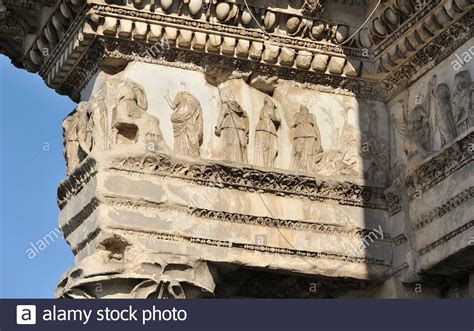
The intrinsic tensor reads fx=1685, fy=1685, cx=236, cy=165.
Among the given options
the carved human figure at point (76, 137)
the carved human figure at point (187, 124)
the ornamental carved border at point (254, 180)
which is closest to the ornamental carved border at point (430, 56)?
the ornamental carved border at point (254, 180)

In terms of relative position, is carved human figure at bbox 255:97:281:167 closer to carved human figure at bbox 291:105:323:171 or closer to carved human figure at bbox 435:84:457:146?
carved human figure at bbox 291:105:323:171

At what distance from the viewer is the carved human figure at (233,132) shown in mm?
13133

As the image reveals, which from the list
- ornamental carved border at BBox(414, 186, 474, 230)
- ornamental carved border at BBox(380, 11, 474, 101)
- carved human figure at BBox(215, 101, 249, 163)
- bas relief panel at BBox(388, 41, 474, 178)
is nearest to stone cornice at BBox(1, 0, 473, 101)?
ornamental carved border at BBox(380, 11, 474, 101)

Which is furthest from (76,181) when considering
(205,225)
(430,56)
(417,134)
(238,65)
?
(430,56)

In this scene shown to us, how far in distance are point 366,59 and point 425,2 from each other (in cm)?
93

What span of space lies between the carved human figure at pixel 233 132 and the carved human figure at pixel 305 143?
1.39 feet

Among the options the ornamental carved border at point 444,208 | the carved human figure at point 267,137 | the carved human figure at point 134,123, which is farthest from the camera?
the carved human figure at point 267,137

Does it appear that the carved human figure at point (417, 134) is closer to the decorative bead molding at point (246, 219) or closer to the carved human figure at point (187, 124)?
the decorative bead molding at point (246, 219)

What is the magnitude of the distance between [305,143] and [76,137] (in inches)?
72.0

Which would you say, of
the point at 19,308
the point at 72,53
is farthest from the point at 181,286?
the point at 72,53

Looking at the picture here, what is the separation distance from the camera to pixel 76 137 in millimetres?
13445

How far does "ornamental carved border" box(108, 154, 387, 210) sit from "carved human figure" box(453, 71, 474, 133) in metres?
1.07

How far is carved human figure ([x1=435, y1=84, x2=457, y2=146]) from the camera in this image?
12805 mm

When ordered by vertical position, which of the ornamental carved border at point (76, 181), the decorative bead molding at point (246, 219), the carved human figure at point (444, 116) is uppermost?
the carved human figure at point (444, 116)
